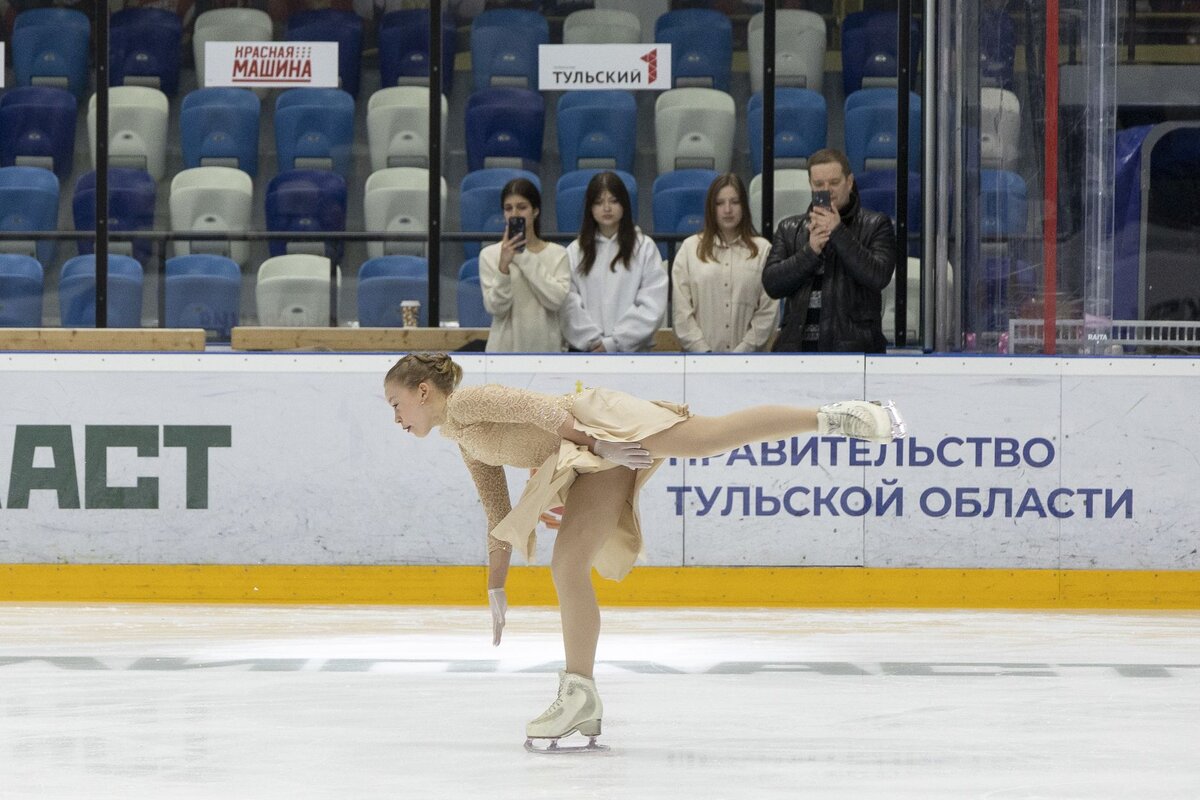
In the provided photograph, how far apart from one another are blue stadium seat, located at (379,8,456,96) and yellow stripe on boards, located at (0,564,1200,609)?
2624 millimetres

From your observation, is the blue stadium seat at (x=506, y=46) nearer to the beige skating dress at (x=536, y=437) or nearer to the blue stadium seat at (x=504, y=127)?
the blue stadium seat at (x=504, y=127)

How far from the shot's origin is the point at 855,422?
166 inches

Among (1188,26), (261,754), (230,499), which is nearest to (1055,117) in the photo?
(1188,26)

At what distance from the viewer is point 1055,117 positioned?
25.4ft

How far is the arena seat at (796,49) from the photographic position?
8.55 meters

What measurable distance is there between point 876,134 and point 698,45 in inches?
38.9

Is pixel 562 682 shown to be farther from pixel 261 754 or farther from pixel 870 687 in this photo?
pixel 870 687

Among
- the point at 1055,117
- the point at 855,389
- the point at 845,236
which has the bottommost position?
the point at 855,389

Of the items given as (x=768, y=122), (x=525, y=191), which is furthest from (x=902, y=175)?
(x=525, y=191)

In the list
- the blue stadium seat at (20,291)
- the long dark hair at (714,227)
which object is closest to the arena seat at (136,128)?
the blue stadium seat at (20,291)

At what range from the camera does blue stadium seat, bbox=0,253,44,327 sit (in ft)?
28.5

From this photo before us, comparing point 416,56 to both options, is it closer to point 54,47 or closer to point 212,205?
point 212,205

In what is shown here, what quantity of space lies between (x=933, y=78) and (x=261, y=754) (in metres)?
5.58

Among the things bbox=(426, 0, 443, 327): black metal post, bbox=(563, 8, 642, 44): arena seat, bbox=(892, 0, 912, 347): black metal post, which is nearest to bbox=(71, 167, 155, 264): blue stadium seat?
bbox=(426, 0, 443, 327): black metal post
